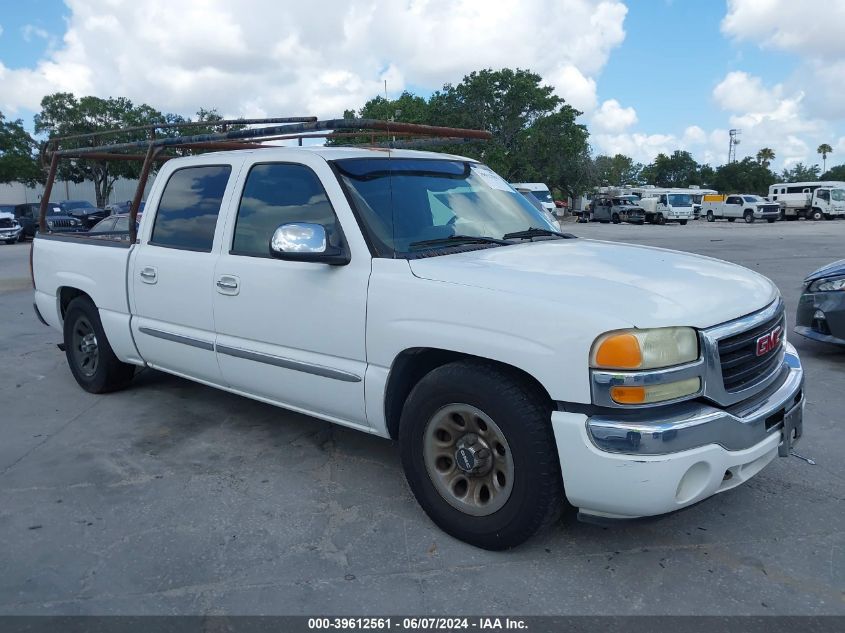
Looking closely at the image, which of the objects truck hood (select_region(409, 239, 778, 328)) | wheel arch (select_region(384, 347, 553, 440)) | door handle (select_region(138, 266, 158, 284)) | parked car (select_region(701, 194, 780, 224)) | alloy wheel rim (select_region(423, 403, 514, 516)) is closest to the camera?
truck hood (select_region(409, 239, 778, 328))

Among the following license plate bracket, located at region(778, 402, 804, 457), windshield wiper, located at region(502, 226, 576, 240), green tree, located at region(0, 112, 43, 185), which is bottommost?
license plate bracket, located at region(778, 402, 804, 457)

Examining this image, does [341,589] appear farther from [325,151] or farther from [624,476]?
[325,151]

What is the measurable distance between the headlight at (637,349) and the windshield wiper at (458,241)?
122 cm

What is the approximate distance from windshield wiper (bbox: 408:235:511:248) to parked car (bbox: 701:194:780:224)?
44644 millimetres

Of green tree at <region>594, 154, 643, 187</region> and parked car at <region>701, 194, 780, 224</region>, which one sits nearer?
parked car at <region>701, 194, 780, 224</region>

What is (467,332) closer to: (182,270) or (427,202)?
(427,202)

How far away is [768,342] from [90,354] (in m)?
4.92

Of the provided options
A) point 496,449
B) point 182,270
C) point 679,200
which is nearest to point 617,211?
point 679,200

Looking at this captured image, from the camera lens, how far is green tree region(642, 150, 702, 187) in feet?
290

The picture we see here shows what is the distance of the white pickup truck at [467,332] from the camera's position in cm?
270

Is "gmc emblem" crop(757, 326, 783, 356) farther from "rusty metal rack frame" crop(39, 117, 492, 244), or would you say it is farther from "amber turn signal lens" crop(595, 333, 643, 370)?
"rusty metal rack frame" crop(39, 117, 492, 244)

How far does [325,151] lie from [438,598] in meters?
2.43

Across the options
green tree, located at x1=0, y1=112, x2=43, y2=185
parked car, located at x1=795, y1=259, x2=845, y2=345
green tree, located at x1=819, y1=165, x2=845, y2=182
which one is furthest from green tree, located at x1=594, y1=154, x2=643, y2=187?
parked car, located at x1=795, y1=259, x2=845, y2=345


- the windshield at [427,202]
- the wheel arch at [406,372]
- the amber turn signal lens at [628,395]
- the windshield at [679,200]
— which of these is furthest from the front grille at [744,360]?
the windshield at [679,200]
